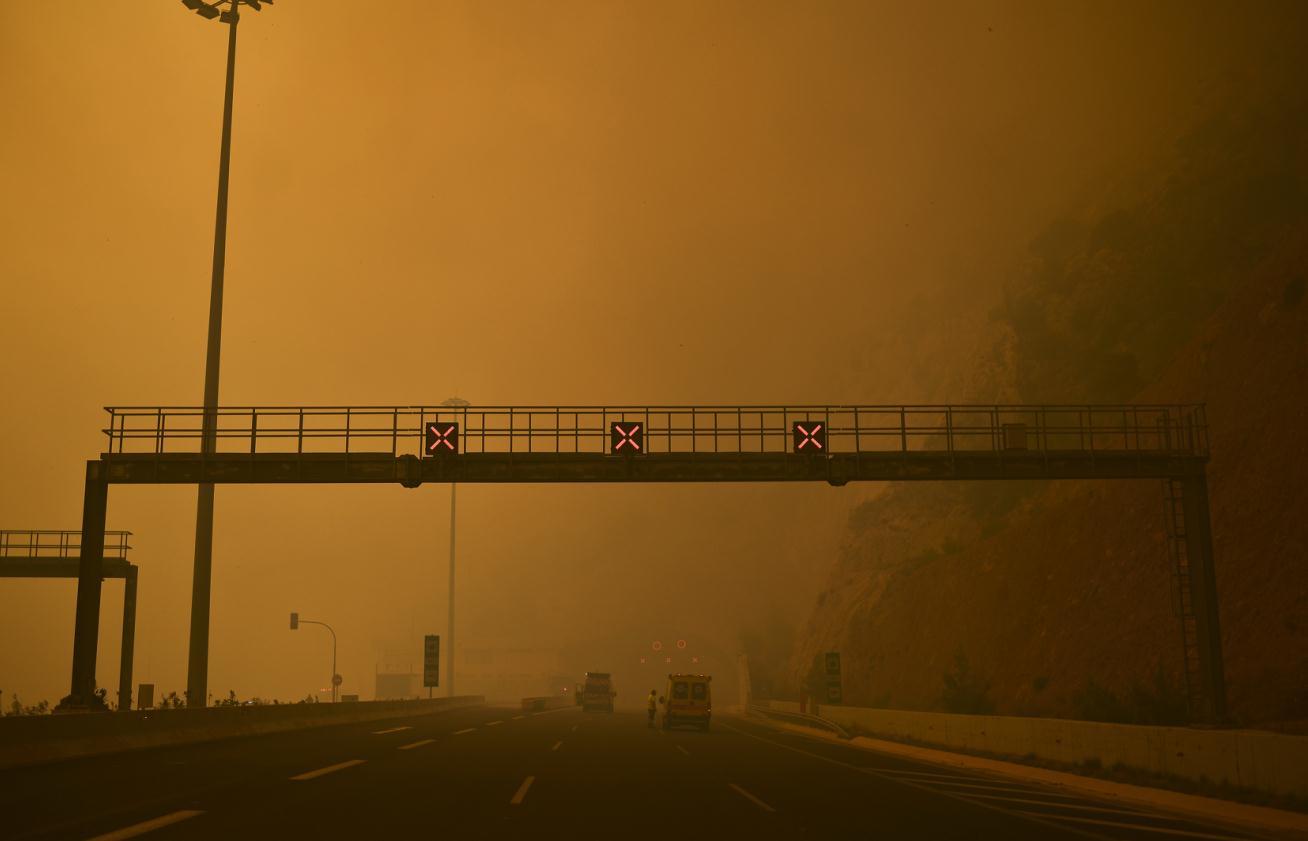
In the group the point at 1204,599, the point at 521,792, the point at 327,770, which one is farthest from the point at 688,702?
the point at 521,792

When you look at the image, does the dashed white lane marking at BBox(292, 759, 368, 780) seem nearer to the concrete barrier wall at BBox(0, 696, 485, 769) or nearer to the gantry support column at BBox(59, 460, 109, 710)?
the concrete barrier wall at BBox(0, 696, 485, 769)

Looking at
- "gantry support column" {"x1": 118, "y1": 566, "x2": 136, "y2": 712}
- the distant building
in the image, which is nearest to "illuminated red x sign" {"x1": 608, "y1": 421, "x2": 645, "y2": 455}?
"gantry support column" {"x1": 118, "y1": 566, "x2": 136, "y2": 712}

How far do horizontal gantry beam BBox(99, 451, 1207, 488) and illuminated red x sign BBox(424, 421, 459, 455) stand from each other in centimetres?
29

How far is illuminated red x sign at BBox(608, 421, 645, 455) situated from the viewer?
3219 cm

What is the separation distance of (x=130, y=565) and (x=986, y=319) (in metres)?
70.9

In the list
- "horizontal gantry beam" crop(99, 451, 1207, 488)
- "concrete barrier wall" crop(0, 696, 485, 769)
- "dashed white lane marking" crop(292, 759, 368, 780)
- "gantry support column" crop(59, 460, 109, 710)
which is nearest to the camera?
"dashed white lane marking" crop(292, 759, 368, 780)

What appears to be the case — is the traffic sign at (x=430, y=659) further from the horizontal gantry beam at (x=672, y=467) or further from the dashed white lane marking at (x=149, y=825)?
the dashed white lane marking at (x=149, y=825)

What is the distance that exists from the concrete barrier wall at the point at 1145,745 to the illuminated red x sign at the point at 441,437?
16.9 m

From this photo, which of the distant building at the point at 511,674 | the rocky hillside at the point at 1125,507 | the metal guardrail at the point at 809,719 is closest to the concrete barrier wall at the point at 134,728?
the metal guardrail at the point at 809,719

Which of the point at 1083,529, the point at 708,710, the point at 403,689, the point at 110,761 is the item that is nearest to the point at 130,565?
the point at 708,710

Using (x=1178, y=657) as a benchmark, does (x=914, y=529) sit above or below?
above

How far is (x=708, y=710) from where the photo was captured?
41.0m

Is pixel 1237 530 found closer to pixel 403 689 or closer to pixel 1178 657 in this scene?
pixel 1178 657

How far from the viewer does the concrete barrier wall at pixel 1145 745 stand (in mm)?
16992
